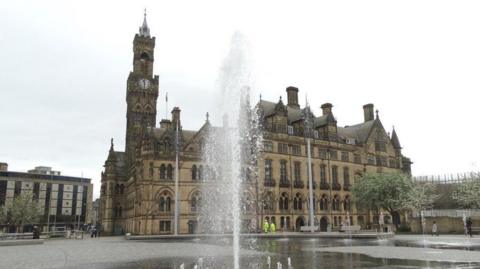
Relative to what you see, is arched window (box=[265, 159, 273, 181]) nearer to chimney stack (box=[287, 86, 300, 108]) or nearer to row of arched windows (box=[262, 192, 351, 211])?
row of arched windows (box=[262, 192, 351, 211])

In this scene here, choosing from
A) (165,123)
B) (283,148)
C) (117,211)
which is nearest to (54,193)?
(117,211)

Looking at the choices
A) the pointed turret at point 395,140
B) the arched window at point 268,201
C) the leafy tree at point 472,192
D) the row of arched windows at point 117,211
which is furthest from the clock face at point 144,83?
the leafy tree at point 472,192

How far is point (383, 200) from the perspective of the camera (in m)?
55.6

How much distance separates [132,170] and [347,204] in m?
38.4

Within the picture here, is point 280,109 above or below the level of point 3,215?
above

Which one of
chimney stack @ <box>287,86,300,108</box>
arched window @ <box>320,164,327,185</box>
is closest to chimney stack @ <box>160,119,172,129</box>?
chimney stack @ <box>287,86,300,108</box>

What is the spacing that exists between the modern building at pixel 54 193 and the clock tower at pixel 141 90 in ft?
171

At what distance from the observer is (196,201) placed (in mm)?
57844

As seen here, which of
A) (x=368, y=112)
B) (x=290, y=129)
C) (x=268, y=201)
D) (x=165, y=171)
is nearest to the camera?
(x=165, y=171)

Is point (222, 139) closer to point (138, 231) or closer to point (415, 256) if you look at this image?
point (138, 231)

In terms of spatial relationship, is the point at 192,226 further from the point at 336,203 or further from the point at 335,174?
the point at 335,174

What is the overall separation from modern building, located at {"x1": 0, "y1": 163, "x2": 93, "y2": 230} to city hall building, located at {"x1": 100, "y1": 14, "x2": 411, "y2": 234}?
46634 mm

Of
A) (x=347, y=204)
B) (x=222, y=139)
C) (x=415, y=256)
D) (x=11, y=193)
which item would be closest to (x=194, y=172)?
(x=222, y=139)

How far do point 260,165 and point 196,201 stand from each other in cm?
1199
